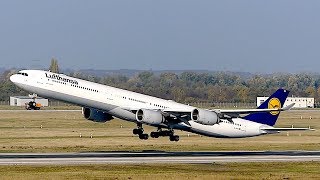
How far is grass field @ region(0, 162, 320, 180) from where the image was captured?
183ft

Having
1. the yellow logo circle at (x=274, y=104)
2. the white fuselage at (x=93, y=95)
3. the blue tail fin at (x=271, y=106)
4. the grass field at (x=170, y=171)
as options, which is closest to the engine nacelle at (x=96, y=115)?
the white fuselage at (x=93, y=95)

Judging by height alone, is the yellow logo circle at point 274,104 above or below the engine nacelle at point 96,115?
above

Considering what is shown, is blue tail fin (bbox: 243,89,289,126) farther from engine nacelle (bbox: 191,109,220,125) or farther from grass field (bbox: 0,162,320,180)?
grass field (bbox: 0,162,320,180)

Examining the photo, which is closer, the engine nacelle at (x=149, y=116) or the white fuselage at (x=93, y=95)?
the white fuselage at (x=93, y=95)

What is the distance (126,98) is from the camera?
77.2m

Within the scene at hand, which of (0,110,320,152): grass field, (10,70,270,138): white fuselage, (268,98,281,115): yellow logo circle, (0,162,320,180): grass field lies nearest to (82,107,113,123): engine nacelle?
(10,70,270,138): white fuselage

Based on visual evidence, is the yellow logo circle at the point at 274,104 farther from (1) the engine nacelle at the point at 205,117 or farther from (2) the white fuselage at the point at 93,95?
(1) the engine nacelle at the point at 205,117

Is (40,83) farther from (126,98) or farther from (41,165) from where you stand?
(41,165)

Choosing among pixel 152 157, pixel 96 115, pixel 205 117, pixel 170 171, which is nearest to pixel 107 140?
pixel 96 115

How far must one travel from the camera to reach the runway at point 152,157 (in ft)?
215

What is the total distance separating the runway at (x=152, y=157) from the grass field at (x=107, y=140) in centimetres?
622

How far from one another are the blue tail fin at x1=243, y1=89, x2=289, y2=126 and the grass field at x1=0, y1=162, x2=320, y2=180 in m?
19.7

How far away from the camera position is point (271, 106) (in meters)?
83.8

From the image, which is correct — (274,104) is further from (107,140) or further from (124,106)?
(107,140)
